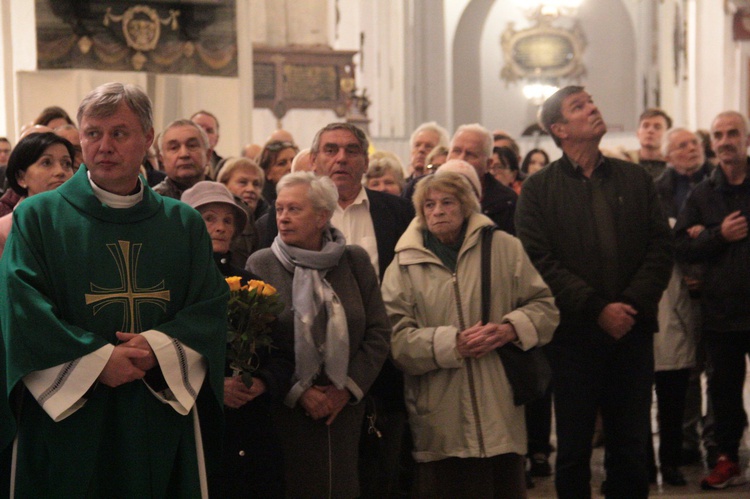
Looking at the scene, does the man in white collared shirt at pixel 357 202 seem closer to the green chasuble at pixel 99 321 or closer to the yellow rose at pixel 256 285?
the yellow rose at pixel 256 285

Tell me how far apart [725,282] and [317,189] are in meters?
2.45

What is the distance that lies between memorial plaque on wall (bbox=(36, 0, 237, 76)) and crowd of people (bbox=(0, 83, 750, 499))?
3.98 meters

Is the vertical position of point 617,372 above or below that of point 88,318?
below

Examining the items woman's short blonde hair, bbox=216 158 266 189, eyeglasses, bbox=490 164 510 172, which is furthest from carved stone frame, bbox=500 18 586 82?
woman's short blonde hair, bbox=216 158 266 189

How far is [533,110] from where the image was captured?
24.7 meters

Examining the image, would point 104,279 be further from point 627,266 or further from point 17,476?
point 627,266

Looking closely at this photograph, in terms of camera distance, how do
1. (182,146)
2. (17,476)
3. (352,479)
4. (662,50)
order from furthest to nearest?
(662,50) → (182,146) → (352,479) → (17,476)

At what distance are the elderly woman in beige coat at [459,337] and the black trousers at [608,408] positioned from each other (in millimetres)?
229

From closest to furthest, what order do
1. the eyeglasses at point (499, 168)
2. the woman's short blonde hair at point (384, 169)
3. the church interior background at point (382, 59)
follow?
the woman's short blonde hair at point (384, 169)
the eyeglasses at point (499, 168)
the church interior background at point (382, 59)

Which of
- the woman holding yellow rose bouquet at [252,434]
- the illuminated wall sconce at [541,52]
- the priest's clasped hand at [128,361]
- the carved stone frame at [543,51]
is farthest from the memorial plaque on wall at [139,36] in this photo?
the carved stone frame at [543,51]

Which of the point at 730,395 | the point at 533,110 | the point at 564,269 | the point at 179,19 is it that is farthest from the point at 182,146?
the point at 533,110

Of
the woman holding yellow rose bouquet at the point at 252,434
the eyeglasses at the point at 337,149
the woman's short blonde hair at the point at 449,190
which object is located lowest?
the woman holding yellow rose bouquet at the point at 252,434

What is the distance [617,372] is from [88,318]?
2.45 m

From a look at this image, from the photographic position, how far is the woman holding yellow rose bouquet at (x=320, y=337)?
4.16m
